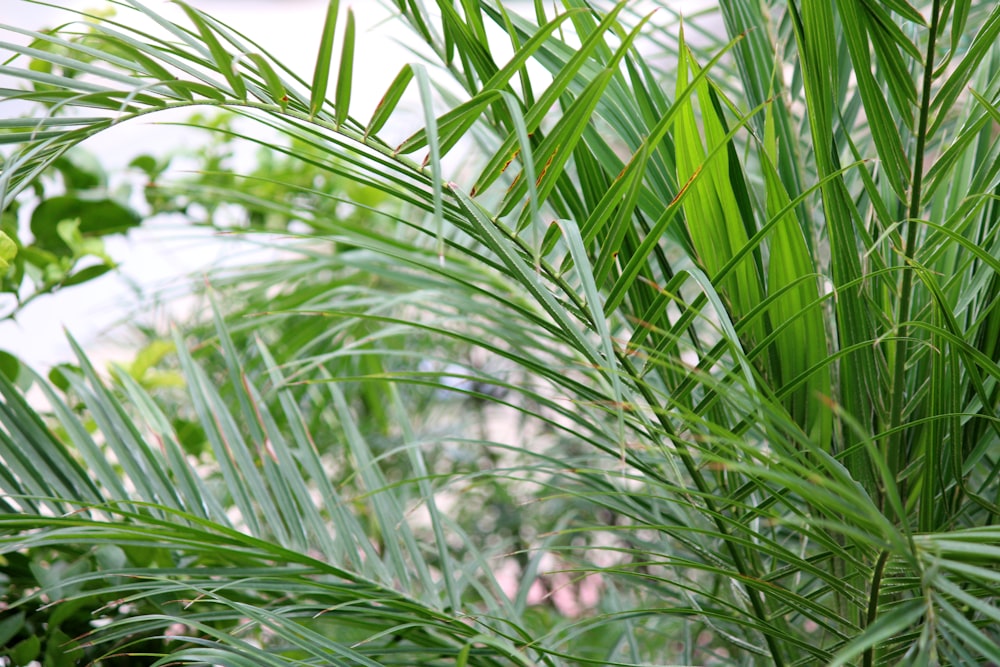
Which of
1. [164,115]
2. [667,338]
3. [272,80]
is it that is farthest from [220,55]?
[164,115]

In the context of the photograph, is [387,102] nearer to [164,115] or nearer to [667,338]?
[667,338]

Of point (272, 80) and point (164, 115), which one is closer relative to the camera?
point (272, 80)

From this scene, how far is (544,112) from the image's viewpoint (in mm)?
316

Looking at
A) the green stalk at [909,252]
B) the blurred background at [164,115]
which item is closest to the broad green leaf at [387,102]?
the green stalk at [909,252]

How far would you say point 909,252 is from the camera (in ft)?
1.09

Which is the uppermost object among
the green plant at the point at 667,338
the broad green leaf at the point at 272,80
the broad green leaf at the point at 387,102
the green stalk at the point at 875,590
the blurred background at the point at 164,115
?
the blurred background at the point at 164,115

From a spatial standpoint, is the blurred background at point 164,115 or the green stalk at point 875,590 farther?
the blurred background at point 164,115

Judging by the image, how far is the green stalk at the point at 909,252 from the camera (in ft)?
0.99

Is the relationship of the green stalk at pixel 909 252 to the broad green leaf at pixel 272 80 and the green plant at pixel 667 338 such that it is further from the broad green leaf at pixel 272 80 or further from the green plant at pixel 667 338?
the broad green leaf at pixel 272 80

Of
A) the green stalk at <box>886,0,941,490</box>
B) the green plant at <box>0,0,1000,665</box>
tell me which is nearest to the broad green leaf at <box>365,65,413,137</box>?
the green plant at <box>0,0,1000,665</box>

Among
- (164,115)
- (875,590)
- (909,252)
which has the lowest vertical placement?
(875,590)

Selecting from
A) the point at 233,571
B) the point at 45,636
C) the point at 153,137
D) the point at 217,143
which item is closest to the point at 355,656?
the point at 233,571

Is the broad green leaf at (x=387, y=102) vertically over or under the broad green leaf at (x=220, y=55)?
under

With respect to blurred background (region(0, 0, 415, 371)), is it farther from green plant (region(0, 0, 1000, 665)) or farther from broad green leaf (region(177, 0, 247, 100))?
broad green leaf (region(177, 0, 247, 100))
